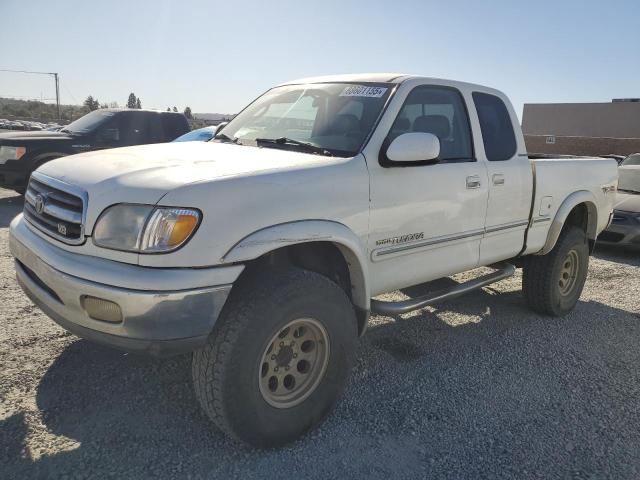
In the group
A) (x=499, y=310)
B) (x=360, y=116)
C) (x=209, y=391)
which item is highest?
(x=360, y=116)

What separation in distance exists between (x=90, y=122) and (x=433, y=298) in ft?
27.6

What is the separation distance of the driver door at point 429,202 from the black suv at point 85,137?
7.33 meters

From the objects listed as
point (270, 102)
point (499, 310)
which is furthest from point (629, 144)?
point (270, 102)

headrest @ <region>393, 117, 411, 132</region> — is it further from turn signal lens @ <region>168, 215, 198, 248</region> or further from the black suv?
the black suv

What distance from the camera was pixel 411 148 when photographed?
3104 mm

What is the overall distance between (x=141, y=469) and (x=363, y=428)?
1206mm

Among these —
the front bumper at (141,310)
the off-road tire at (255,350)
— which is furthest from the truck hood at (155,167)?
the off-road tire at (255,350)

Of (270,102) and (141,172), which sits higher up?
(270,102)

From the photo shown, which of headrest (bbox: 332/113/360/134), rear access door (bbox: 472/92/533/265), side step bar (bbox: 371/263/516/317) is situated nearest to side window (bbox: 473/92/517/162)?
rear access door (bbox: 472/92/533/265)

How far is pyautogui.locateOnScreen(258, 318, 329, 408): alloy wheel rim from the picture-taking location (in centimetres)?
277

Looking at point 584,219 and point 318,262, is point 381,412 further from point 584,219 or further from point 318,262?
point 584,219

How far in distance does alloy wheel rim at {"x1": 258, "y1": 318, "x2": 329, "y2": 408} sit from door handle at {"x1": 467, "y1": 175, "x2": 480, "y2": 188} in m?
1.61

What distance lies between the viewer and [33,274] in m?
2.85

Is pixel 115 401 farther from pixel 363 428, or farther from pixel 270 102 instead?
pixel 270 102
